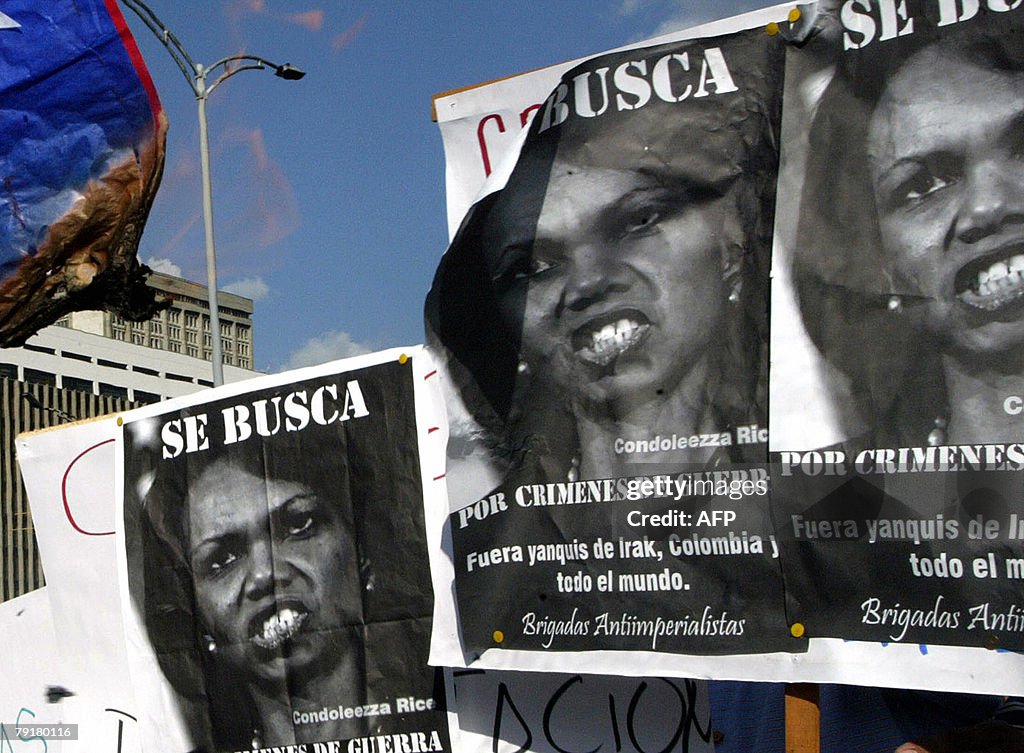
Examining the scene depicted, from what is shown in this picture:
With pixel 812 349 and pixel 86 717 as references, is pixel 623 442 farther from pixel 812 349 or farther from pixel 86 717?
pixel 86 717

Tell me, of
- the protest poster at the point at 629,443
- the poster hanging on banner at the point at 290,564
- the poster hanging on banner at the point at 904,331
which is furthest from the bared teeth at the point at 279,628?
the poster hanging on banner at the point at 904,331

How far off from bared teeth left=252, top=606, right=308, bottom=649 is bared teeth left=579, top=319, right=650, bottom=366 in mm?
1578

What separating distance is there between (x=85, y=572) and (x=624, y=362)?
2.80 m

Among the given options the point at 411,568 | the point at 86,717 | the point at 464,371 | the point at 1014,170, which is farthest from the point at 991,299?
the point at 86,717

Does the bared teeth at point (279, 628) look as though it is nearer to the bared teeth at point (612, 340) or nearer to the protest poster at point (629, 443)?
the protest poster at point (629, 443)

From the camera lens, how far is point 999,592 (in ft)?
8.54

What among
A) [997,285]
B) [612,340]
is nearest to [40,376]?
[612,340]

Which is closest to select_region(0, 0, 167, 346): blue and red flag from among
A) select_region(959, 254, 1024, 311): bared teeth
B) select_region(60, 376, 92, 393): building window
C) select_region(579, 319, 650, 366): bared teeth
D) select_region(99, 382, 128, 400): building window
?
select_region(579, 319, 650, 366): bared teeth

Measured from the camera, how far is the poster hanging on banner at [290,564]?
13.4ft

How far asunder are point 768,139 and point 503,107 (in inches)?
36.7

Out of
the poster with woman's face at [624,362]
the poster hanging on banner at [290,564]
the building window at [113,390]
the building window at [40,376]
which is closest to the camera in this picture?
the poster with woman's face at [624,362]

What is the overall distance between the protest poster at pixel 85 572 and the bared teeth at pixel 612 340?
94.6 inches

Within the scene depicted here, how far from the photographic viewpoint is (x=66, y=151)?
326 centimetres

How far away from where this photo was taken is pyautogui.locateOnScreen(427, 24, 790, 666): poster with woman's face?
3.04 meters
